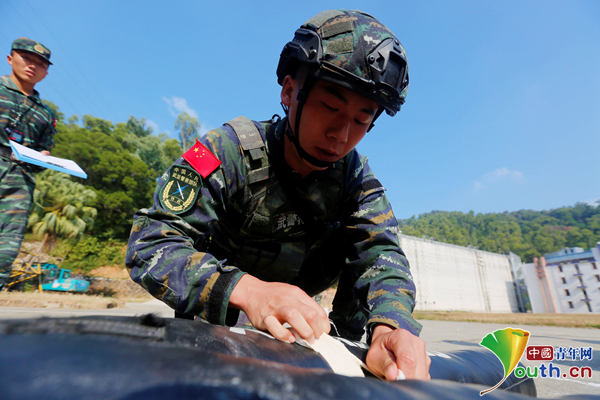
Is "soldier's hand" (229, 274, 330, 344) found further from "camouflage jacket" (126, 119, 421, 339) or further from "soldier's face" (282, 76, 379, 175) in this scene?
"soldier's face" (282, 76, 379, 175)

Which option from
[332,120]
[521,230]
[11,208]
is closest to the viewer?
[332,120]

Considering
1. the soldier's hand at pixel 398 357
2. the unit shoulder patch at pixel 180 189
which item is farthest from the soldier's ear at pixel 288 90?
the soldier's hand at pixel 398 357

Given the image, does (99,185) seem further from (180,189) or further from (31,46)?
(180,189)

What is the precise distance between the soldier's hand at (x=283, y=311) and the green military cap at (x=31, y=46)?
3.95m

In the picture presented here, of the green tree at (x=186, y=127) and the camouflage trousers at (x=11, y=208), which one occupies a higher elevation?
the green tree at (x=186, y=127)

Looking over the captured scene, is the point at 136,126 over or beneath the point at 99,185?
over

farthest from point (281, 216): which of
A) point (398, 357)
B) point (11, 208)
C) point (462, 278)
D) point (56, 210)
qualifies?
point (462, 278)

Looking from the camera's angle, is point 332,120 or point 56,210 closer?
point 332,120

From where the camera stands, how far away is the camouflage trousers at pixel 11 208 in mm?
2873

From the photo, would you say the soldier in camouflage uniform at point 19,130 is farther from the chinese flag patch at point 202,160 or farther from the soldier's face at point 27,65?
the chinese flag patch at point 202,160

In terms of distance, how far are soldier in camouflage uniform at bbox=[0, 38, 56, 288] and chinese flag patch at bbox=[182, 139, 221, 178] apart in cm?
266

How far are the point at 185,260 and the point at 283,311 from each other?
1.60 ft

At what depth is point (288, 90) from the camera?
1.82 meters

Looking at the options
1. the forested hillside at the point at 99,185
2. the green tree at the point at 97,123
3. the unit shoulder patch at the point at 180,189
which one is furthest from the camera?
the green tree at the point at 97,123
